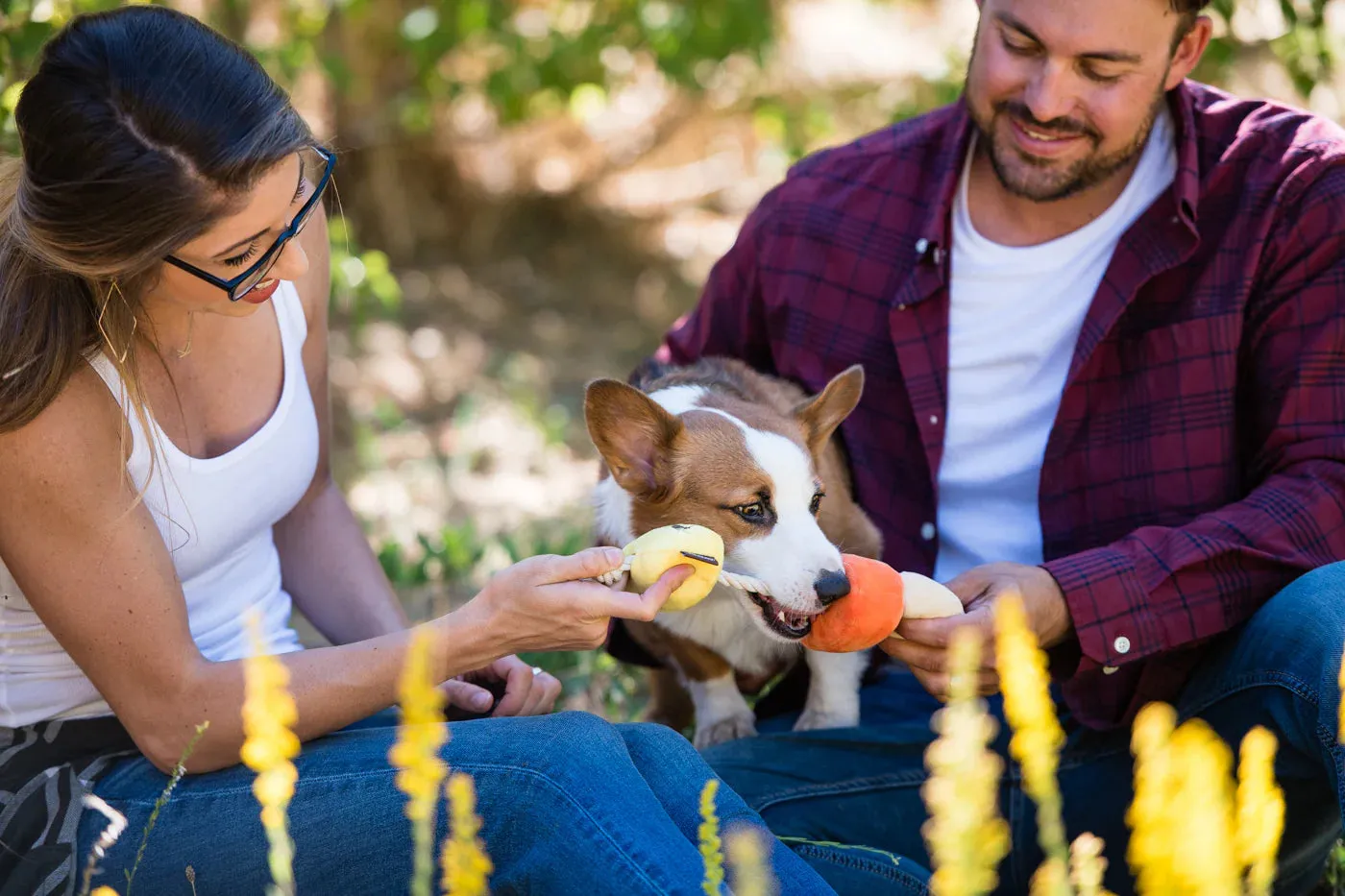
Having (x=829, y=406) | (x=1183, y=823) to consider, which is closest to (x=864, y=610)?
(x=829, y=406)

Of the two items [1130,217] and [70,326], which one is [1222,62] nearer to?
[1130,217]

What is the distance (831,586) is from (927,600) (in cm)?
18

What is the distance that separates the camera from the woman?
6.07 feet

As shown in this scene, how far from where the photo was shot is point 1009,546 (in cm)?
275

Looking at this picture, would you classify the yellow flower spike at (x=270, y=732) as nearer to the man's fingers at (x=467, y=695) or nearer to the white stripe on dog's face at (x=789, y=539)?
the man's fingers at (x=467, y=695)

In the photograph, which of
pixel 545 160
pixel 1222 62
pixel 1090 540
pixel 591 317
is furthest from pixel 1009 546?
pixel 545 160

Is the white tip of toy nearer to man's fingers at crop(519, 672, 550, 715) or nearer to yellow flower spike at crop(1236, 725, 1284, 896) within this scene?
man's fingers at crop(519, 672, 550, 715)

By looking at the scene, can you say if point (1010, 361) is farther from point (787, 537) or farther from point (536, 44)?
point (536, 44)

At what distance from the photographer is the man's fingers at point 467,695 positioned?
7.67ft

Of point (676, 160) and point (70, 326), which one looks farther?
point (676, 160)

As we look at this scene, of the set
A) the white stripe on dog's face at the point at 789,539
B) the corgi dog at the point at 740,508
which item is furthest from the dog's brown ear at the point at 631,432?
the white stripe on dog's face at the point at 789,539

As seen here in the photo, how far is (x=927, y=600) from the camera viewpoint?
2.25 meters

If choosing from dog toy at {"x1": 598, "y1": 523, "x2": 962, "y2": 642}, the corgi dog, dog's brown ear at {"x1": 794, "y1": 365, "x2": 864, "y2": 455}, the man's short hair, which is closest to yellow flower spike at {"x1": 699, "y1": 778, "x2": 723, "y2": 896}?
dog toy at {"x1": 598, "y1": 523, "x2": 962, "y2": 642}

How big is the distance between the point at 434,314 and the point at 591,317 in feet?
2.64
